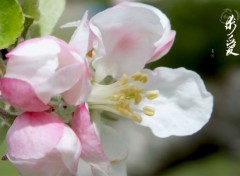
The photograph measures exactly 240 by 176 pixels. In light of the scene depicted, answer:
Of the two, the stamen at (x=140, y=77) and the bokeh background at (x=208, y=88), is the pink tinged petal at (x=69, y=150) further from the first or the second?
the bokeh background at (x=208, y=88)

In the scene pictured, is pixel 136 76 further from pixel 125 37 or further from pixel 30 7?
pixel 30 7

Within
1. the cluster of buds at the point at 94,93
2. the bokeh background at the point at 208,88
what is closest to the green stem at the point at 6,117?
the cluster of buds at the point at 94,93

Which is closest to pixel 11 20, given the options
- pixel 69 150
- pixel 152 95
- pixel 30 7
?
pixel 30 7

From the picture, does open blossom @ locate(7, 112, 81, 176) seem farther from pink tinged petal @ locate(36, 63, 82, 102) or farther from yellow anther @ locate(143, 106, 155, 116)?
yellow anther @ locate(143, 106, 155, 116)

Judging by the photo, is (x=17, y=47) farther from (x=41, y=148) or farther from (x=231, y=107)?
(x=231, y=107)

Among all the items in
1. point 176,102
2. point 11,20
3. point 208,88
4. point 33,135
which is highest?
point 11,20

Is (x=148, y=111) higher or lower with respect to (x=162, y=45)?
lower

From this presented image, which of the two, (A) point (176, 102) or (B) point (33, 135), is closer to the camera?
(B) point (33, 135)
